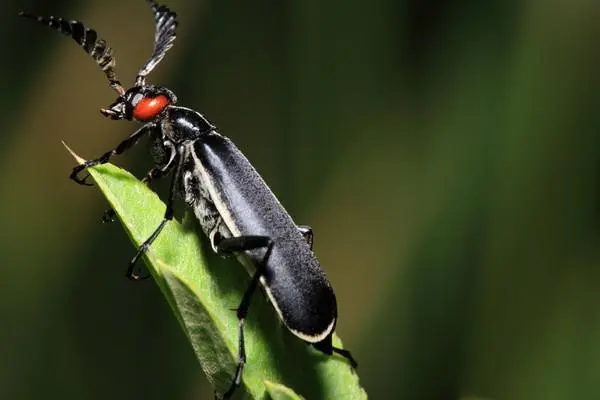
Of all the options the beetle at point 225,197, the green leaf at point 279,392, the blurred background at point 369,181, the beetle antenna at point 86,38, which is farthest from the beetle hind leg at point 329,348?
the blurred background at point 369,181

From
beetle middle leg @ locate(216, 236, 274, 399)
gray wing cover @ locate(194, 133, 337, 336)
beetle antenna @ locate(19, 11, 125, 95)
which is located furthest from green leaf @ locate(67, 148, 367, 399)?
beetle antenna @ locate(19, 11, 125, 95)

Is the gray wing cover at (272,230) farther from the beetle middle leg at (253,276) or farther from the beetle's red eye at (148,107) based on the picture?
the beetle's red eye at (148,107)

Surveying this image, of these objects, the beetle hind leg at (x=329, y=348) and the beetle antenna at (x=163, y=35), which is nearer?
the beetle hind leg at (x=329, y=348)

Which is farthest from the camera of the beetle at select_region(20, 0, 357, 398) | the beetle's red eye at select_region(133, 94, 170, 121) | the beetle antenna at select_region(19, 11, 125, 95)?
the beetle's red eye at select_region(133, 94, 170, 121)

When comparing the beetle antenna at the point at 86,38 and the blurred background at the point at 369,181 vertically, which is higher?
the beetle antenna at the point at 86,38

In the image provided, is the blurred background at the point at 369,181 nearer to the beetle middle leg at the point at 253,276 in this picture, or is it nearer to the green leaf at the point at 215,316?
the beetle middle leg at the point at 253,276

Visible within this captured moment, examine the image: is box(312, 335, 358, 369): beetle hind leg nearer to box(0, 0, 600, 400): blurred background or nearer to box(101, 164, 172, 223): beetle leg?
box(101, 164, 172, 223): beetle leg

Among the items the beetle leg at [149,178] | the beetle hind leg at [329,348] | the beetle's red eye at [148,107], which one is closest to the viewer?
the beetle hind leg at [329,348]

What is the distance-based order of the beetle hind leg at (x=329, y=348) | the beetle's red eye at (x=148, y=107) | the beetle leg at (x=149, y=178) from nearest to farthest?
the beetle hind leg at (x=329, y=348) < the beetle leg at (x=149, y=178) < the beetle's red eye at (x=148, y=107)
